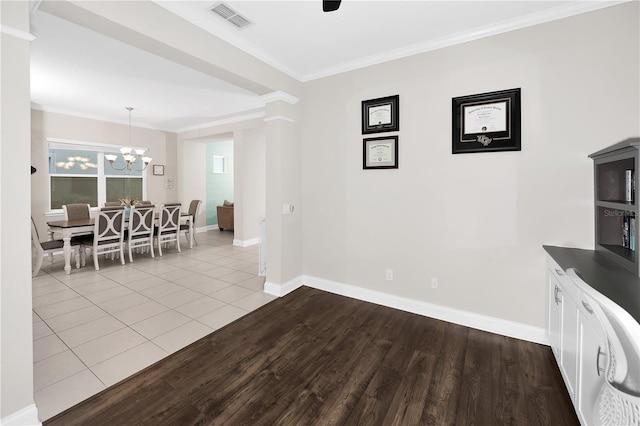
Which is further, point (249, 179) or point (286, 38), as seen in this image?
point (249, 179)

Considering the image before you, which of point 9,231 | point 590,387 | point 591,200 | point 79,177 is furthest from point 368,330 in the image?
point 79,177

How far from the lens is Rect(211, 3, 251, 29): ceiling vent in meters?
2.33

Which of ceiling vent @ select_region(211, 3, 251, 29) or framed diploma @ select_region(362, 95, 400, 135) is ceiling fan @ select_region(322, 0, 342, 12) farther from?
framed diploma @ select_region(362, 95, 400, 135)

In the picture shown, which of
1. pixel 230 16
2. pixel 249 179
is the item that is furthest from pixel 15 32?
pixel 249 179

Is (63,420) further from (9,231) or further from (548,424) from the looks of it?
(548,424)

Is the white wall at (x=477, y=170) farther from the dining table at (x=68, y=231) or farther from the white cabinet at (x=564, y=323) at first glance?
the dining table at (x=68, y=231)

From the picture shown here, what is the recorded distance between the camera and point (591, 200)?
2244mm

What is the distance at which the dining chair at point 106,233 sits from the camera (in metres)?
4.54

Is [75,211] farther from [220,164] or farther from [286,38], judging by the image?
[286,38]

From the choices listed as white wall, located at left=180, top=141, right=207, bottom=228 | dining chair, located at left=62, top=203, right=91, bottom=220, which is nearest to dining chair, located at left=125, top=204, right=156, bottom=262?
dining chair, located at left=62, top=203, right=91, bottom=220

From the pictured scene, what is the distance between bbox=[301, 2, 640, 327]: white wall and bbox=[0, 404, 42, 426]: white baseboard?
271 centimetres

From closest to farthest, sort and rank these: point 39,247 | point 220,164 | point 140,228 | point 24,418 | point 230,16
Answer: point 24,418 → point 230,16 → point 39,247 → point 140,228 → point 220,164

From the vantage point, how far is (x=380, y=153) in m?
3.17

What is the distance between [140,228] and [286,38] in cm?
431
